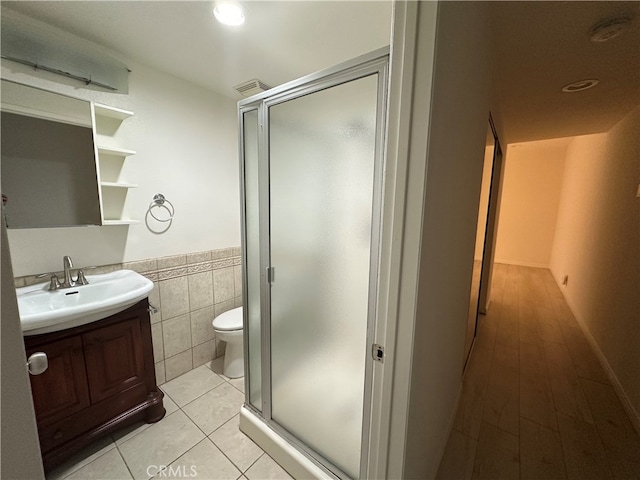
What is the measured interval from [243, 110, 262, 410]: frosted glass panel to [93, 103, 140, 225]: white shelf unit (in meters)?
0.88

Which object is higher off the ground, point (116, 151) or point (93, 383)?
point (116, 151)

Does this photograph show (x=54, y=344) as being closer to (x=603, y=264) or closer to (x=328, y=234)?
(x=328, y=234)

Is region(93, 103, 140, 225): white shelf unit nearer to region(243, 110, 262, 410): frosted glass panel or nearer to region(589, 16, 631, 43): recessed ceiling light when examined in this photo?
region(243, 110, 262, 410): frosted glass panel

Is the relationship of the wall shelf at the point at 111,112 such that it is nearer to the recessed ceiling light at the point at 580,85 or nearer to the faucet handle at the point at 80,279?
the faucet handle at the point at 80,279

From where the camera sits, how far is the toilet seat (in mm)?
2016

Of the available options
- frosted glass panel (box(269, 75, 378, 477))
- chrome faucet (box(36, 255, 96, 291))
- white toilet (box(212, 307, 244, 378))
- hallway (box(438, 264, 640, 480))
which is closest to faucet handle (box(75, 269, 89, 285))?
chrome faucet (box(36, 255, 96, 291))

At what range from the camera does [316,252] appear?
1.20 m

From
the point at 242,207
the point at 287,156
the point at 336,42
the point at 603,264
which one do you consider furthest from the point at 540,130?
the point at 242,207

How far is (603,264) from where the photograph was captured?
255 centimetres

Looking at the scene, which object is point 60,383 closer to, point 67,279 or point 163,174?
point 67,279

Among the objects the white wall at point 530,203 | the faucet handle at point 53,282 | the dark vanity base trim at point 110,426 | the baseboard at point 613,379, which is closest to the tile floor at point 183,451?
the dark vanity base trim at point 110,426

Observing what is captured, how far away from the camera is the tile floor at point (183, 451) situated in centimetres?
137

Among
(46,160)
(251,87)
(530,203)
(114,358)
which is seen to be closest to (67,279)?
(114,358)

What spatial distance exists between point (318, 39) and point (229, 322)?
2.11m
